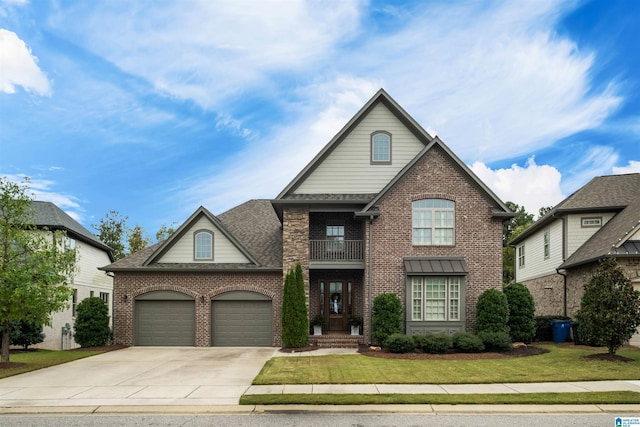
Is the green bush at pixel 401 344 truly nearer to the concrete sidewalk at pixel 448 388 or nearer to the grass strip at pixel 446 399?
the concrete sidewalk at pixel 448 388

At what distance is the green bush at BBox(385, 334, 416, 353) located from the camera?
60.0ft

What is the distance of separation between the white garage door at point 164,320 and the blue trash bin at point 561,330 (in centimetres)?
1550

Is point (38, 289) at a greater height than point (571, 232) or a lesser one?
lesser

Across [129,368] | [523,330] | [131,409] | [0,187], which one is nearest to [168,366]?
[129,368]

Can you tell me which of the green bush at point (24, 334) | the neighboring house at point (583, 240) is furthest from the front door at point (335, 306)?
the green bush at point (24, 334)

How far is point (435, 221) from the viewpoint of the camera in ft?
70.1

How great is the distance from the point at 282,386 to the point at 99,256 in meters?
26.7

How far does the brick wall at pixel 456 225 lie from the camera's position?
69.2 ft

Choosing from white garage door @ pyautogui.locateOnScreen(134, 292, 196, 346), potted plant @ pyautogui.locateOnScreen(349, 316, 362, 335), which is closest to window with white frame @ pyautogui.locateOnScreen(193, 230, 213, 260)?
white garage door @ pyautogui.locateOnScreen(134, 292, 196, 346)

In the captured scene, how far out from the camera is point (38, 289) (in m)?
16.7

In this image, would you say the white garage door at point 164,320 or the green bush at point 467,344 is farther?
the white garage door at point 164,320

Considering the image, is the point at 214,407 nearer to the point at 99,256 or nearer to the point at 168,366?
the point at 168,366

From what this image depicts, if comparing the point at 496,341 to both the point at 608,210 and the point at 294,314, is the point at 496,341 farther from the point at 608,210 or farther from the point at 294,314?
the point at 608,210

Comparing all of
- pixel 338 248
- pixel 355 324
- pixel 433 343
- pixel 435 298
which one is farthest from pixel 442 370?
pixel 338 248
